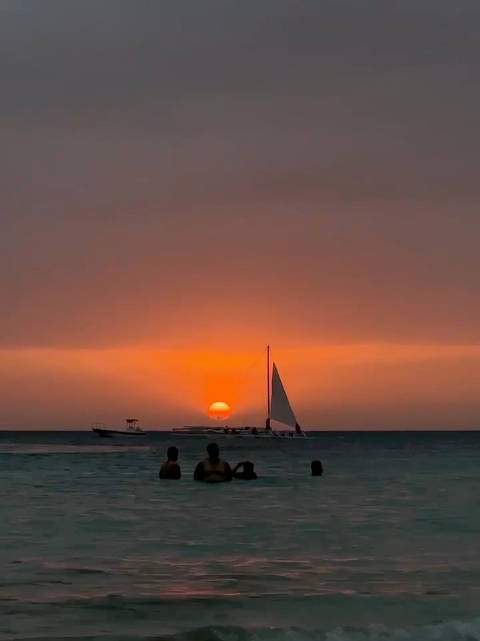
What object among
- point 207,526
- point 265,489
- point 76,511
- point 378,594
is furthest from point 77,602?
point 265,489

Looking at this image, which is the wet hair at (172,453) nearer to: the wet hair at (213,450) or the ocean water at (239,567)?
the wet hair at (213,450)

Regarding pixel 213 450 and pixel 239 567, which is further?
pixel 213 450

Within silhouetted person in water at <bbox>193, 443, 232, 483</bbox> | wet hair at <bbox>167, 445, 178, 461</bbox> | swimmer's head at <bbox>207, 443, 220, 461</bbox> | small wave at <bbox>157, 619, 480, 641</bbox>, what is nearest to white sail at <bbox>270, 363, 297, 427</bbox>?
wet hair at <bbox>167, 445, 178, 461</bbox>

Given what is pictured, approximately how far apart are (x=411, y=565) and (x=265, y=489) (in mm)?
24688

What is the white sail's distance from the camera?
5728 inches

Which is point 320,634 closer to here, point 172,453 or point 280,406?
point 172,453

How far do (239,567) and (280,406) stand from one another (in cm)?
12270

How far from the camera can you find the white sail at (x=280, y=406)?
14550cm

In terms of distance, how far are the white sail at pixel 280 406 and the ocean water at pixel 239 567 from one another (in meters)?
101

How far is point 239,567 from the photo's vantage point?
23562mm

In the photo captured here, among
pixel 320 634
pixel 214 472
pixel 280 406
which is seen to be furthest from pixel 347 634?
pixel 280 406

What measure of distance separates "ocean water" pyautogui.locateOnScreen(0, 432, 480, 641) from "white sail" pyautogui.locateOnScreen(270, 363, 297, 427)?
100686 mm

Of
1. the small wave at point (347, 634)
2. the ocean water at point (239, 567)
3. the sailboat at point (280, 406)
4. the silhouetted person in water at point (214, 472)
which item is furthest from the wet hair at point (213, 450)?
the sailboat at point (280, 406)

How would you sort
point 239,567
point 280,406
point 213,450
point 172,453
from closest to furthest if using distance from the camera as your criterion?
point 239,567, point 213,450, point 172,453, point 280,406
